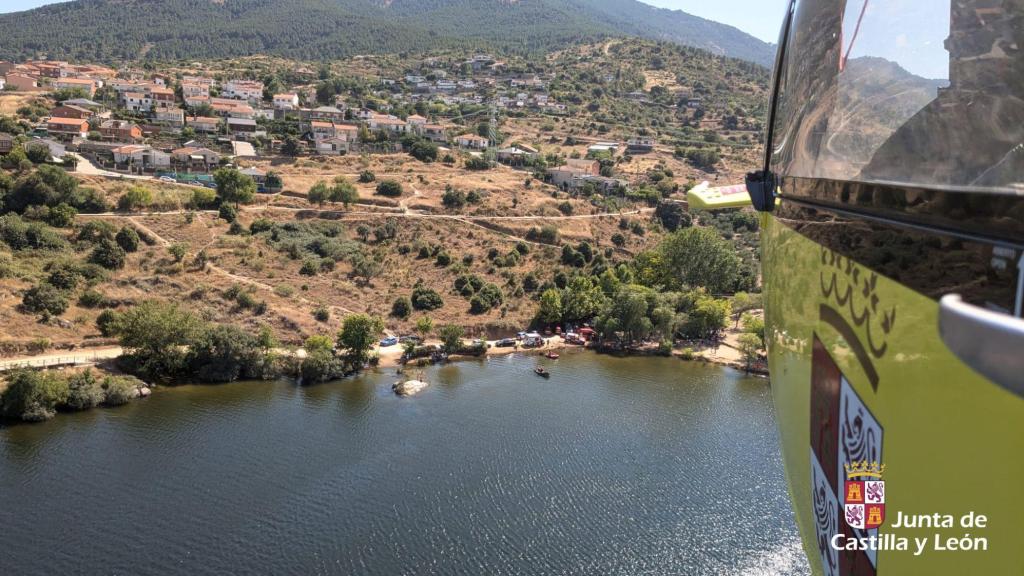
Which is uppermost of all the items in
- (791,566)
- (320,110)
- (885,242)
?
(320,110)

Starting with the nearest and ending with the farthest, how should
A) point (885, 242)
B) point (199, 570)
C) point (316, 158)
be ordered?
1. point (885, 242)
2. point (199, 570)
3. point (316, 158)

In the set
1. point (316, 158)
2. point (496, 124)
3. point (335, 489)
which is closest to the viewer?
point (335, 489)

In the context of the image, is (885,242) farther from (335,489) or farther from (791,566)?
(335,489)

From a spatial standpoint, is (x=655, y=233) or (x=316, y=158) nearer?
(x=655, y=233)

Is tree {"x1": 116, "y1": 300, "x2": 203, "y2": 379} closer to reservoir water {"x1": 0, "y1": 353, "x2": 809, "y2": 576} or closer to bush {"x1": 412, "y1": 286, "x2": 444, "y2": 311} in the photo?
reservoir water {"x1": 0, "y1": 353, "x2": 809, "y2": 576}

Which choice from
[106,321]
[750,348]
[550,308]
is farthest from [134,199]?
[750,348]

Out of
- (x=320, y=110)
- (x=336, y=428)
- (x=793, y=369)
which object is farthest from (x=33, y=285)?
(x=320, y=110)
